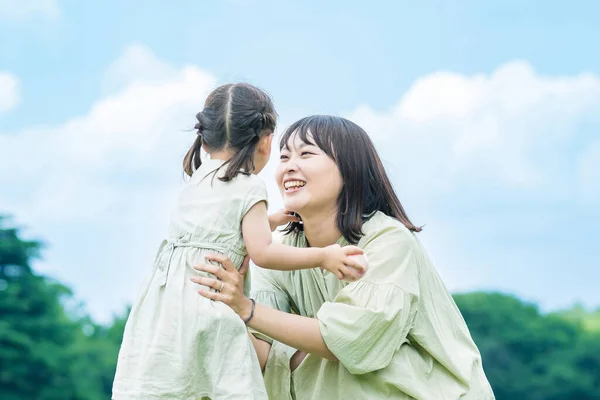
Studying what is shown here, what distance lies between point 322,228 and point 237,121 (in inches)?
25.6

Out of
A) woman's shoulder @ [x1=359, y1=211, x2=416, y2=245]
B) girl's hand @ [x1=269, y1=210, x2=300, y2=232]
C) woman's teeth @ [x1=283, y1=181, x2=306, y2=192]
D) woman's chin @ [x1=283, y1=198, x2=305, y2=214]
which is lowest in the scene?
woman's shoulder @ [x1=359, y1=211, x2=416, y2=245]

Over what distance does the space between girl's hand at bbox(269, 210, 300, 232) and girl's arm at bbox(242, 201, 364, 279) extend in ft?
1.81

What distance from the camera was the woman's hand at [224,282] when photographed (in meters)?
3.18

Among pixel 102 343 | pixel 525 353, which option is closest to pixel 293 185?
pixel 102 343

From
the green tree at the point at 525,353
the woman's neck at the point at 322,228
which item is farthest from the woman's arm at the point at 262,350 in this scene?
the green tree at the point at 525,353

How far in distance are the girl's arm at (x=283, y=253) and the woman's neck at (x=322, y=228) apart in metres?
0.47

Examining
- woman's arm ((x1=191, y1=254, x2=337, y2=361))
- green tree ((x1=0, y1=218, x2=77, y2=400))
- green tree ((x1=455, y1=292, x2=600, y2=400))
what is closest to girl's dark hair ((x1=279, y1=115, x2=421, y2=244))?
woman's arm ((x1=191, y1=254, x2=337, y2=361))

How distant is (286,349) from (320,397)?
0.91ft

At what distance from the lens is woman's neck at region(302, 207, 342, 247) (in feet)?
12.0

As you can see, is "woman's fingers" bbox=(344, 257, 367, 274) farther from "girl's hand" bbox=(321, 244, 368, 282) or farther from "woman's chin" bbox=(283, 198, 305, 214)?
"woman's chin" bbox=(283, 198, 305, 214)

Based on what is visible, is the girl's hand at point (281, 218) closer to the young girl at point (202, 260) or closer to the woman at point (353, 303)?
the woman at point (353, 303)

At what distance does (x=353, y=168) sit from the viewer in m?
3.62

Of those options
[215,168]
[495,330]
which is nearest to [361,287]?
[215,168]

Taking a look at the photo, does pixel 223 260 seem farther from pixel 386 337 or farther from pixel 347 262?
pixel 386 337
